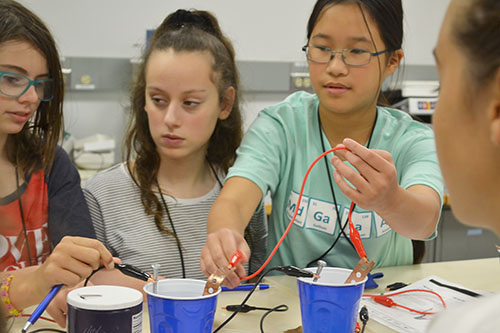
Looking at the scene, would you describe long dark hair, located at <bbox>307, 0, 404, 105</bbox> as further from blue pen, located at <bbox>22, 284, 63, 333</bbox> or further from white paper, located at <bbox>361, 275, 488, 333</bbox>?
blue pen, located at <bbox>22, 284, 63, 333</bbox>

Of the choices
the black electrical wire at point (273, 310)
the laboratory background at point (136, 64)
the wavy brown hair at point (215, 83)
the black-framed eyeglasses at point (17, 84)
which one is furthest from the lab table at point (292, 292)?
the laboratory background at point (136, 64)

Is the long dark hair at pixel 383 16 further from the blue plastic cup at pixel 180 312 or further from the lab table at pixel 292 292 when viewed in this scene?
A: the blue plastic cup at pixel 180 312

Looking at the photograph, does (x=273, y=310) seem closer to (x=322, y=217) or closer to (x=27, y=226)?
(x=322, y=217)

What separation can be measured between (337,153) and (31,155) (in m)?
0.85

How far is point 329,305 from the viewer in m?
0.95

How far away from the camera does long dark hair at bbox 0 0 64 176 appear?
137 cm

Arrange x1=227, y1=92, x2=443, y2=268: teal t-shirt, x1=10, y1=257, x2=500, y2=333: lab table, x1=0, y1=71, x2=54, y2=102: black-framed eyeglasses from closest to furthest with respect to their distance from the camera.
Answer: x1=10, y1=257, x2=500, y2=333: lab table → x1=0, y1=71, x2=54, y2=102: black-framed eyeglasses → x1=227, y1=92, x2=443, y2=268: teal t-shirt

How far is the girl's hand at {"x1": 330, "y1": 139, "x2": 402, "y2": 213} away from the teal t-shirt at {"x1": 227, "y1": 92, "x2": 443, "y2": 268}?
0.34 m

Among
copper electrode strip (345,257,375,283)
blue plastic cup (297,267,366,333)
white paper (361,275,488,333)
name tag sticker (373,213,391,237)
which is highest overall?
copper electrode strip (345,257,375,283)

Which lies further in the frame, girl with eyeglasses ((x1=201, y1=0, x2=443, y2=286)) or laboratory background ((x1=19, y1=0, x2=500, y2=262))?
laboratory background ((x1=19, y1=0, x2=500, y2=262))

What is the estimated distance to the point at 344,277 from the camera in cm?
105

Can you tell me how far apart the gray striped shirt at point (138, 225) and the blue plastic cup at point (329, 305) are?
632mm

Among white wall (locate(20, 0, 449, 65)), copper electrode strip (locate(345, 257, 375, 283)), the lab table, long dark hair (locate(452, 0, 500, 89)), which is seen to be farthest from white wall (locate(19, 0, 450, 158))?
long dark hair (locate(452, 0, 500, 89))

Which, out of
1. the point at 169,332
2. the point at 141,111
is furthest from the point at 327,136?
the point at 169,332
